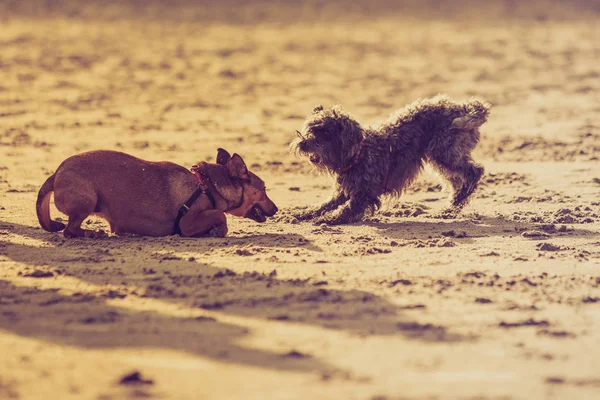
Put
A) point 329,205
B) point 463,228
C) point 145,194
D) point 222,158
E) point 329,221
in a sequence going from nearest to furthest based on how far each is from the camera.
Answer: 1. point 145,194
2. point 222,158
3. point 463,228
4. point 329,221
5. point 329,205

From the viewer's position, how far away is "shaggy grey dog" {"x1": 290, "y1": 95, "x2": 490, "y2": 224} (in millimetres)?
9484

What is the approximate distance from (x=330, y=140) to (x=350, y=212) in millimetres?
745

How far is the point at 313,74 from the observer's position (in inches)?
810

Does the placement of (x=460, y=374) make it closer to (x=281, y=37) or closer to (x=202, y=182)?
(x=202, y=182)

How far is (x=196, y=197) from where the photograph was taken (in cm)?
854

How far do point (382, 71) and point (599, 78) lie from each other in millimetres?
4553

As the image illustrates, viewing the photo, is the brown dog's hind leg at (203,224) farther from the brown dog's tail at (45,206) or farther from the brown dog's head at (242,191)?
the brown dog's tail at (45,206)

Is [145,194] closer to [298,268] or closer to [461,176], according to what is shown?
[298,268]

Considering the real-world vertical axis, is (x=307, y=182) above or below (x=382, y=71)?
below

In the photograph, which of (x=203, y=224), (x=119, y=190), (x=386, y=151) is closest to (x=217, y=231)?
(x=203, y=224)

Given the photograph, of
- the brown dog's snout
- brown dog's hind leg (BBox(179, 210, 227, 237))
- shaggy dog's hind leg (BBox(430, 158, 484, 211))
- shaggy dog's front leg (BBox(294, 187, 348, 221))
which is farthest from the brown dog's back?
shaggy dog's hind leg (BBox(430, 158, 484, 211))

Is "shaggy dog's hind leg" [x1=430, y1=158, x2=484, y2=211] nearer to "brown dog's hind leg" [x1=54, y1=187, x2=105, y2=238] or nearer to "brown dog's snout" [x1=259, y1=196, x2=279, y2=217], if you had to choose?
"brown dog's snout" [x1=259, y1=196, x2=279, y2=217]

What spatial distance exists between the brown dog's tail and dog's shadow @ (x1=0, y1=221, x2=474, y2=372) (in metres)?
0.33

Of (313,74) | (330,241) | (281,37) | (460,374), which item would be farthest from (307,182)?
(281,37)
